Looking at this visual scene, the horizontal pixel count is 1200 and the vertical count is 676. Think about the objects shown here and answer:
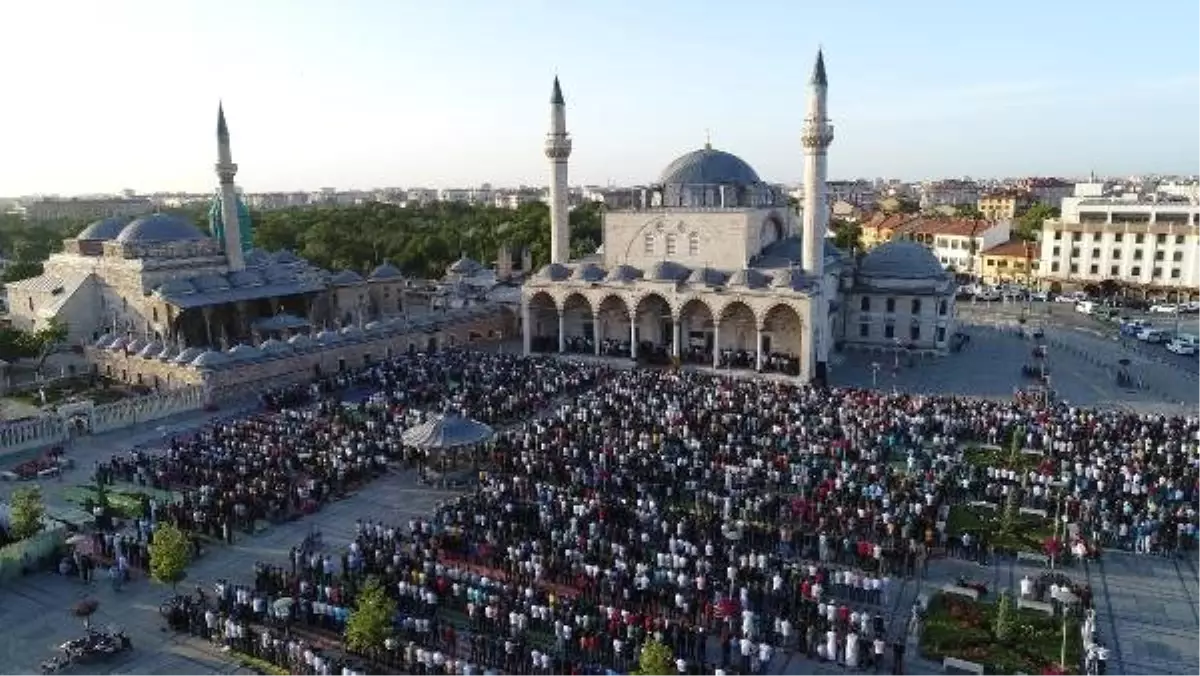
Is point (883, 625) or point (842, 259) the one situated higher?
point (842, 259)

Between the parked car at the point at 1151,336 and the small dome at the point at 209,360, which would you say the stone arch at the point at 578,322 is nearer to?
the small dome at the point at 209,360

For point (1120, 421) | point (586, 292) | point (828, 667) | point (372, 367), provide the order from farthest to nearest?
point (586, 292)
point (372, 367)
point (1120, 421)
point (828, 667)

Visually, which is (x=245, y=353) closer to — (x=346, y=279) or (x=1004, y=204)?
(x=346, y=279)

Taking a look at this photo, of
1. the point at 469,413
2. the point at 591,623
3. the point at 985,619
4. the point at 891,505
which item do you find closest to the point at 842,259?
the point at 469,413

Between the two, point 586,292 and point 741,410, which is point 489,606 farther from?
point 586,292

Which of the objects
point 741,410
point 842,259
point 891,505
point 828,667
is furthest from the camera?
point 842,259

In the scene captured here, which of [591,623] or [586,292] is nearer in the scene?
[591,623]
